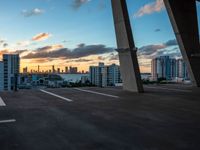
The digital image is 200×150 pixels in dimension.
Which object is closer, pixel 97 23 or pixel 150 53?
pixel 97 23

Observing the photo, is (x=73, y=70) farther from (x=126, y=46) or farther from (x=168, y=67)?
(x=126, y=46)

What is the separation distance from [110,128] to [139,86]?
743 centimetres

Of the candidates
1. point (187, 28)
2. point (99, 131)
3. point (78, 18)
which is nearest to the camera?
point (99, 131)

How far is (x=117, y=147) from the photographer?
3254 mm

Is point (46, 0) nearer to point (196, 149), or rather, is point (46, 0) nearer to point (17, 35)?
point (17, 35)

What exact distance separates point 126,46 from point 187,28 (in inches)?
207

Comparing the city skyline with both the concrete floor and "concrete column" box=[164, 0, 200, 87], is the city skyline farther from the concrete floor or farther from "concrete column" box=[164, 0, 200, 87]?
the concrete floor

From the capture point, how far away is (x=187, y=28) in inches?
575

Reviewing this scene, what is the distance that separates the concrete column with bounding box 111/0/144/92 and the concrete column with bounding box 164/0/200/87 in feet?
13.2

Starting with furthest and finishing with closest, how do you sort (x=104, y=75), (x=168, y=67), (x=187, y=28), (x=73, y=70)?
(x=73, y=70)
(x=168, y=67)
(x=104, y=75)
(x=187, y=28)

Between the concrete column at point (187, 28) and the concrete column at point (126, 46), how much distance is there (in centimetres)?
402

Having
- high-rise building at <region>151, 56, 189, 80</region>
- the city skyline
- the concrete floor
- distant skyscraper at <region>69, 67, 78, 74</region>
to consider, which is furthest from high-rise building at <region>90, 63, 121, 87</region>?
distant skyscraper at <region>69, 67, 78, 74</region>

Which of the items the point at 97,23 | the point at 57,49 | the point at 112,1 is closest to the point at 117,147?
the point at 112,1

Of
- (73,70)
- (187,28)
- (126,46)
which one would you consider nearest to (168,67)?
(187,28)
